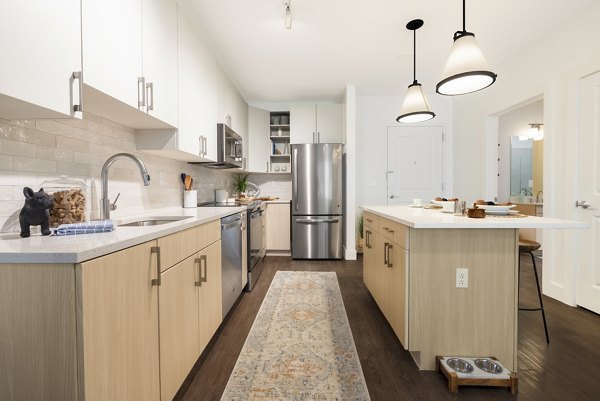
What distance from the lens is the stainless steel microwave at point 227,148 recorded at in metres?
3.00

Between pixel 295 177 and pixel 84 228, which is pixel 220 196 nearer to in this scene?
pixel 295 177

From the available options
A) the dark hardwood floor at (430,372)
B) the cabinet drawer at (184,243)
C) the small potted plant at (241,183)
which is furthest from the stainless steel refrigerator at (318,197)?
the cabinet drawer at (184,243)

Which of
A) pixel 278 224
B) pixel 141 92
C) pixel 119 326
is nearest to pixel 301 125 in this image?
pixel 278 224

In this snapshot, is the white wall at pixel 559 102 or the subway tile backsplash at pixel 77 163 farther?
the white wall at pixel 559 102

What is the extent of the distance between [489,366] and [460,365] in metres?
0.15

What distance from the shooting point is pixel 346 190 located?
14.3 feet

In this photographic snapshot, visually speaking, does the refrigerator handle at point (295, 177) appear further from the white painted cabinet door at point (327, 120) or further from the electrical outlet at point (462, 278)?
the electrical outlet at point (462, 278)

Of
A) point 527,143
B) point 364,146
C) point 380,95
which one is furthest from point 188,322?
point 527,143

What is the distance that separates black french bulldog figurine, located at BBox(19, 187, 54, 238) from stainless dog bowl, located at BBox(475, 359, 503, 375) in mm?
2174

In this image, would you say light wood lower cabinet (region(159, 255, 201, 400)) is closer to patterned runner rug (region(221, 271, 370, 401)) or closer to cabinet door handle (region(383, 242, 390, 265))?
patterned runner rug (region(221, 271, 370, 401))

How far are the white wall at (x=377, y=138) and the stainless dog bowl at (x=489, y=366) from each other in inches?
132

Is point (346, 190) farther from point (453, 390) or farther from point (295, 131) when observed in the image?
point (453, 390)

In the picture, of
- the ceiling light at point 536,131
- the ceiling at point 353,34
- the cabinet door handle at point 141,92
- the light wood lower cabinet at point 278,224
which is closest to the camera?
the cabinet door handle at point 141,92

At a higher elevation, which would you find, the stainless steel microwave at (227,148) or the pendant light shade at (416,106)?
the pendant light shade at (416,106)
